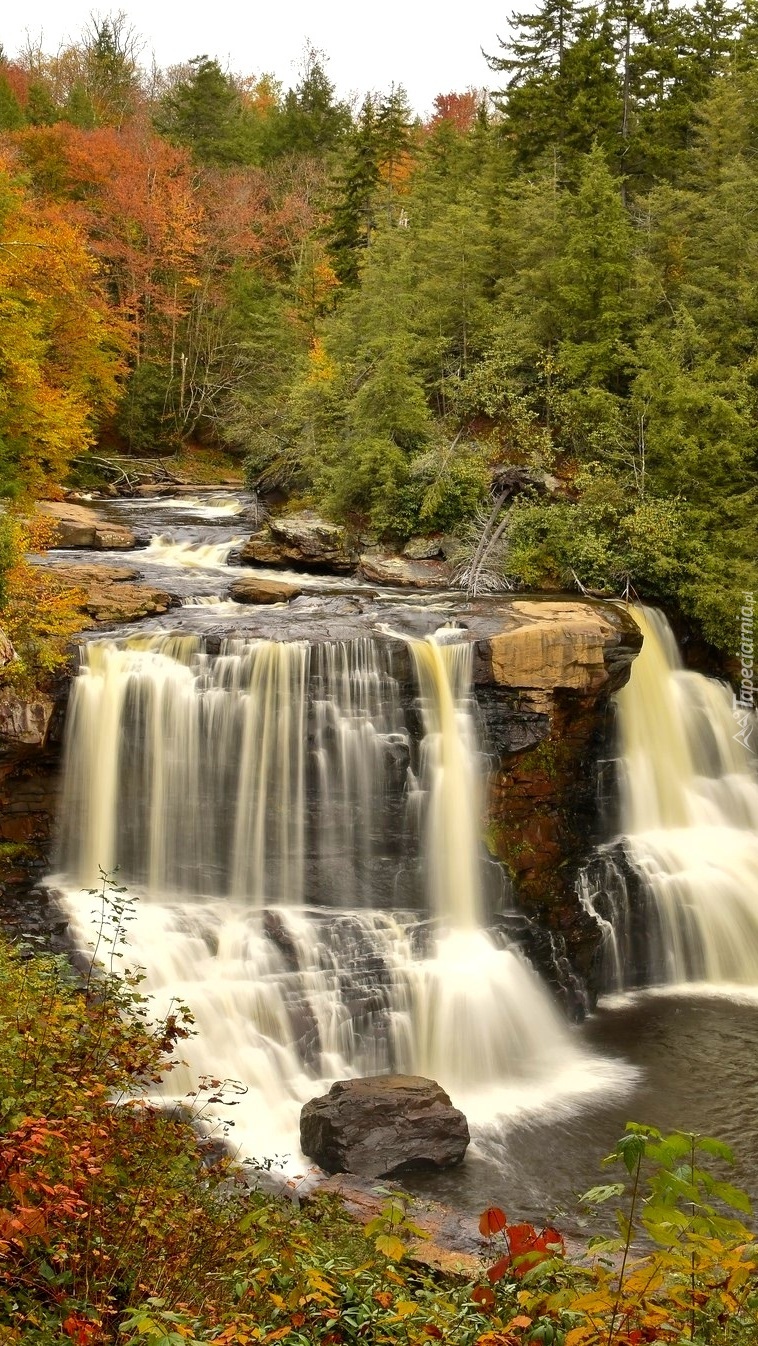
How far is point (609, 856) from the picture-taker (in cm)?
1417

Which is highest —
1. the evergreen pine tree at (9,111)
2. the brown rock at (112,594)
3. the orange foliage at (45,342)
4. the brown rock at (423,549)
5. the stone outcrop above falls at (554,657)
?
the evergreen pine tree at (9,111)

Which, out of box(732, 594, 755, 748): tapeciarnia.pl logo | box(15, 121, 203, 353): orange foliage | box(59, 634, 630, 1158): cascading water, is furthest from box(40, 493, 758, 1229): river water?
box(15, 121, 203, 353): orange foliage

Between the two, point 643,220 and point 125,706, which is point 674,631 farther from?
point 643,220

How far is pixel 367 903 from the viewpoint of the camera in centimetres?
1269

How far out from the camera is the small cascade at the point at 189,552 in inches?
774

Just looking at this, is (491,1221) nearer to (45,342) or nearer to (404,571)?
Answer: (404,571)

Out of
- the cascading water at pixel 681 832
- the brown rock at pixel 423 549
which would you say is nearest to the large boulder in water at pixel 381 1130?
the cascading water at pixel 681 832

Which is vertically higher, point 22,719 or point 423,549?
point 423,549

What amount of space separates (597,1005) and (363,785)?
4.38 m

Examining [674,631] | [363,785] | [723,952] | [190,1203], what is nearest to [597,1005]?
[723,952]

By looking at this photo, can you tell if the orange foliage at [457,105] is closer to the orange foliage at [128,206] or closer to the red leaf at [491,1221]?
the orange foliage at [128,206]

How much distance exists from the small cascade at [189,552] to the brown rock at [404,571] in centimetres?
316

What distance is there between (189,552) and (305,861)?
972 cm

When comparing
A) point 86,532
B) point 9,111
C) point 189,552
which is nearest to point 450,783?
point 189,552
